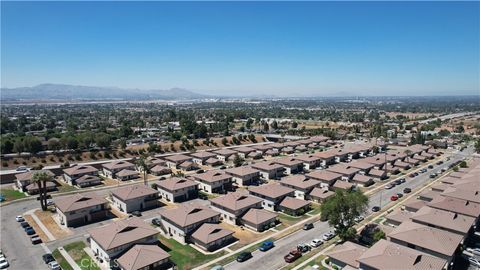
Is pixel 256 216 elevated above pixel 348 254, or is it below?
below

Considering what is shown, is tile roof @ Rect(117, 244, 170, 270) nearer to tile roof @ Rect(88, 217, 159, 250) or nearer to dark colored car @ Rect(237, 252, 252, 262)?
tile roof @ Rect(88, 217, 159, 250)

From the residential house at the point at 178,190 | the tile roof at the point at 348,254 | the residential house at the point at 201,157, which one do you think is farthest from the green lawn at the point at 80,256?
the residential house at the point at 201,157

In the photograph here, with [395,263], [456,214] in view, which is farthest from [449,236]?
[395,263]

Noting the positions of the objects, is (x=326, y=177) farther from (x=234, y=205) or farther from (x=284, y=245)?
(x=284, y=245)

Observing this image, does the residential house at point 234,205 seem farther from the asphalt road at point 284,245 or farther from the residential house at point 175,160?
the residential house at point 175,160

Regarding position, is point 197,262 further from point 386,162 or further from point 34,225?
point 386,162

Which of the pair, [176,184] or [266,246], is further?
[176,184]

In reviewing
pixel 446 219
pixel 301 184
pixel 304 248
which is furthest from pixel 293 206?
pixel 446 219
